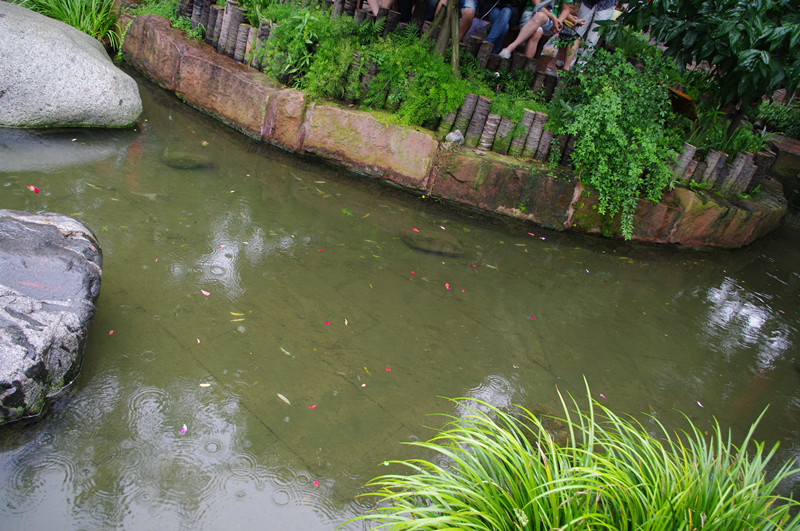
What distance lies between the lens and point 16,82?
15.6ft

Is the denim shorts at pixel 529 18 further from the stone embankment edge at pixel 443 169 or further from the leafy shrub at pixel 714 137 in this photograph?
the stone embankment edge at pixel 443 169

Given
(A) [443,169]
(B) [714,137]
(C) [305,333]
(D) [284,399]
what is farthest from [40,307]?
(B) [714,137]

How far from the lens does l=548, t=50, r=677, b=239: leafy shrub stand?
4816 mm

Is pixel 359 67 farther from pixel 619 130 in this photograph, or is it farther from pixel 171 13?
pixel 171 13

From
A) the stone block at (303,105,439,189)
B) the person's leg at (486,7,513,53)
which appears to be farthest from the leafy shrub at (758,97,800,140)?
the stone block at (303,105,439,189)

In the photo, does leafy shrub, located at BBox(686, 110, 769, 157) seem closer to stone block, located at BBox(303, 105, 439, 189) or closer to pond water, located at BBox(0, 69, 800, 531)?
pond water, located at BBox(0, 69, 800, 531)

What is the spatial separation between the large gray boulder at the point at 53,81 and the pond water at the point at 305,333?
247 millimetres

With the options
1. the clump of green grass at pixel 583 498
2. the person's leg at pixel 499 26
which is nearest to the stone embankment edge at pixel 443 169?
the person's leg at pixel 499 26

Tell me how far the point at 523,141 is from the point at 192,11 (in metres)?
4.38

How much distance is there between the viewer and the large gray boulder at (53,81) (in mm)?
4754

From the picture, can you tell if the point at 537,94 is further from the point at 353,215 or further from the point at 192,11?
the point at 192,11

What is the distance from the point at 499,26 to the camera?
6711 millimetres

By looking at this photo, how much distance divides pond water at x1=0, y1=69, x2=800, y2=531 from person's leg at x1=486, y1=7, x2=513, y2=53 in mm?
2914

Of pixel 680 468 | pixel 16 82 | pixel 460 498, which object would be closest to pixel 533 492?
pixel 460 498
